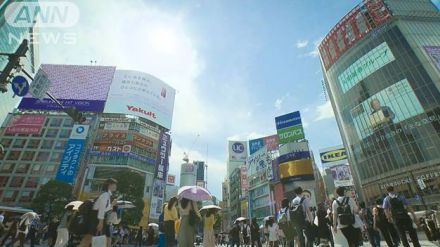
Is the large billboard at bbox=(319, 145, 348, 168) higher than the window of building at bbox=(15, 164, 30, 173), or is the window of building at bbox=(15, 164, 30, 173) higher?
the large billboard at bbox=(319, 145, 348, 168)

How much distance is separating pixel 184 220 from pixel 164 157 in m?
44.9

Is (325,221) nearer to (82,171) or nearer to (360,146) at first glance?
(360,146)

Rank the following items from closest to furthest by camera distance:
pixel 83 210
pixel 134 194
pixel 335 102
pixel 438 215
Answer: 1. pixel 83 210
2. pixel 438 215
3. pixel 134 194
4. pixel 335 102

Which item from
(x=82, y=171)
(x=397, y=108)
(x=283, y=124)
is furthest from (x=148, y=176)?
(x=397, y=108)

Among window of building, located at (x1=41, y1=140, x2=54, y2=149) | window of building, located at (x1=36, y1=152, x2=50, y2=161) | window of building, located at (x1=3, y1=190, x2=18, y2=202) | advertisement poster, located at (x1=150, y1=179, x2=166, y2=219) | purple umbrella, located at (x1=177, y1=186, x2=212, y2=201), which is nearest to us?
purple umbrella, located at (x1=177, y1=186, x2=212, y2=201)

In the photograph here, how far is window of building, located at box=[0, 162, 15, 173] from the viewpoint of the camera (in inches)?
1786

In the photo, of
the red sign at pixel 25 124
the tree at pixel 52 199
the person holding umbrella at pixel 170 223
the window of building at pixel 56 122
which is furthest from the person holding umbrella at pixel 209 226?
the window of building at pixel 56 122

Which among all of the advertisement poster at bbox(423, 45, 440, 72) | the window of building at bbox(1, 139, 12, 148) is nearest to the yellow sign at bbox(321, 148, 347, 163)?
the advertisement poster at bbox(423, 45, 440, 72)

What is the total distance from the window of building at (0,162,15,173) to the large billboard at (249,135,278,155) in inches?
1835

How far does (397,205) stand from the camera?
5.80m

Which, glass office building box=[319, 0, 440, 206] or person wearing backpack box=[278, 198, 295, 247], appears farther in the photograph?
glass office building box=[319, 0, 440, 206]

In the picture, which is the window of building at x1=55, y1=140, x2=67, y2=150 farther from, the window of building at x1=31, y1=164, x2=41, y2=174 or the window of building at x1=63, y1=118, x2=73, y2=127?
the window of building at x1=31, y1=164, x2=41, y2=174

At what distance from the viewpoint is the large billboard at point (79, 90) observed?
46875 millimetres

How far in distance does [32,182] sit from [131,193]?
978 inches
